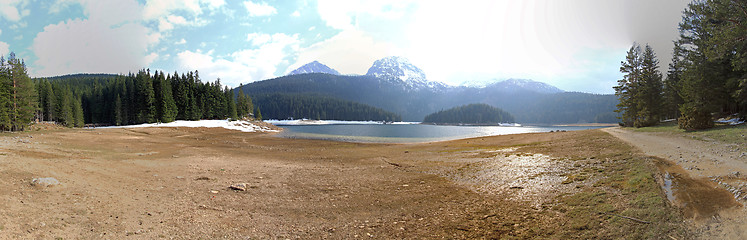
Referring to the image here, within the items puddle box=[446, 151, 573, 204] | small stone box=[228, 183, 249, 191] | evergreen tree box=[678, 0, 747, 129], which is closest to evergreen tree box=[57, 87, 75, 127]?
small stone box=[228, 183, 249, 191]

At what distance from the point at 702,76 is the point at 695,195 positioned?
3022cm

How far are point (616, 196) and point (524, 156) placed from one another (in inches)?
432

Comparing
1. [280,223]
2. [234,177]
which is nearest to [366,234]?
[280,223]

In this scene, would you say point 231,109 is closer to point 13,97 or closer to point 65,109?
point 65,109

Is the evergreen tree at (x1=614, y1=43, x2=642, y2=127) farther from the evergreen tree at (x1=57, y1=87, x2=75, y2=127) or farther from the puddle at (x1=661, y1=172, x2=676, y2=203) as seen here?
the evergreen tree at (x1=57, y1=87, x2=75, y2=127)

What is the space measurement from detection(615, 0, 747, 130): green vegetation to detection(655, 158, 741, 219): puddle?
15300 millimetres

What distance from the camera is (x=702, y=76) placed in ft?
86.2

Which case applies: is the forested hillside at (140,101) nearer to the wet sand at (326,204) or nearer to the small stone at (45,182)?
the wet sand at (326,204)

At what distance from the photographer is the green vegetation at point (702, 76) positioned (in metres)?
18.4

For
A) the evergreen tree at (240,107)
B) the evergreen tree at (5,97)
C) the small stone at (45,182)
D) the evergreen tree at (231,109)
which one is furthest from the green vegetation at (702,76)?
the evergreen tree at (240,107)

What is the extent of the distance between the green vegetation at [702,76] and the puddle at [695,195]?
602 inches

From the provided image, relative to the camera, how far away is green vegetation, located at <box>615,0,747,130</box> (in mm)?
18375

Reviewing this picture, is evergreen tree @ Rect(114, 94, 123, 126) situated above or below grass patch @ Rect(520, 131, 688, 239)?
above

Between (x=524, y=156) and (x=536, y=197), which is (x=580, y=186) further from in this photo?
(x=524, y=156)
